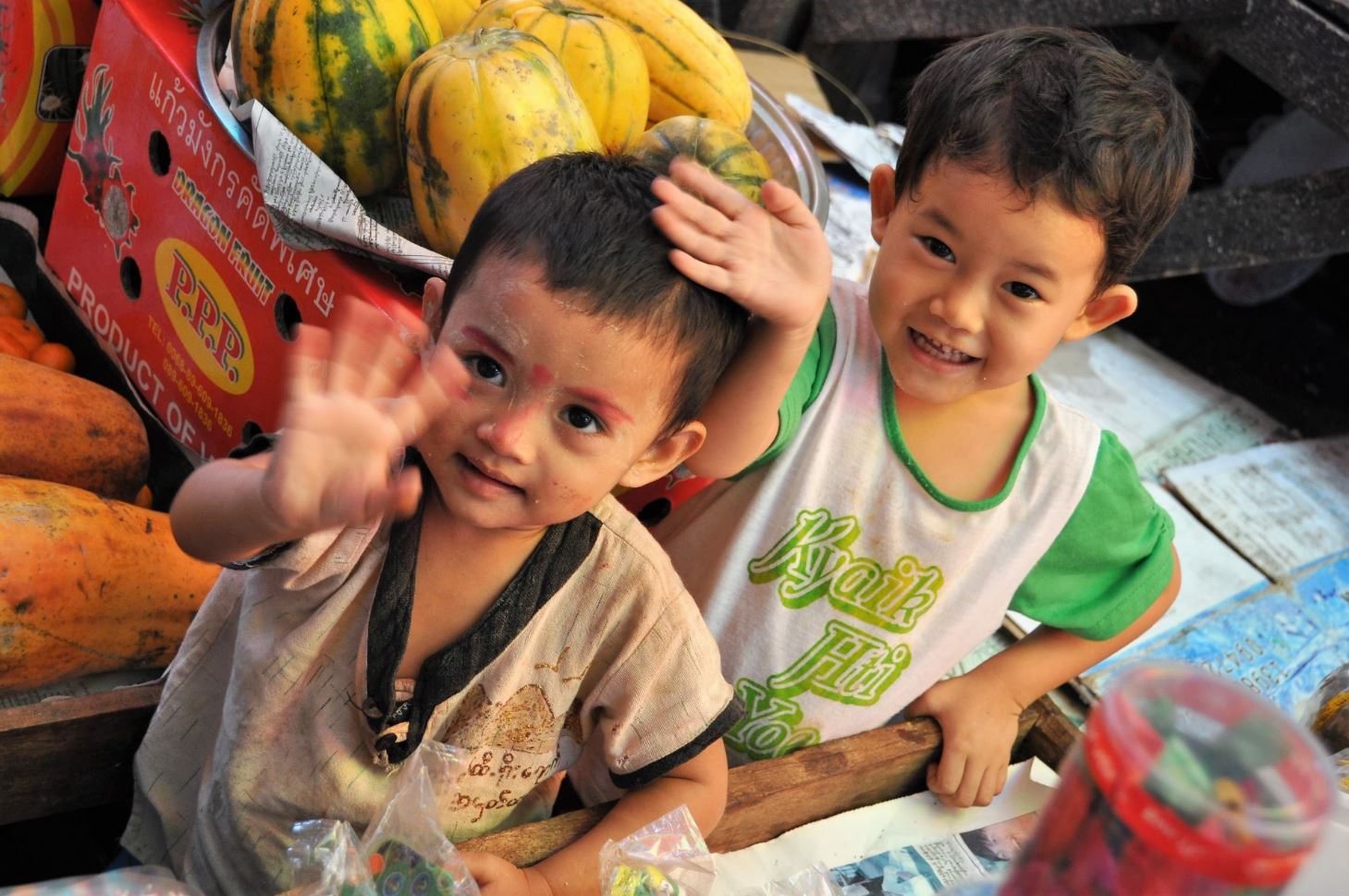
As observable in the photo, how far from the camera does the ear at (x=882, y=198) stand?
1.65 m

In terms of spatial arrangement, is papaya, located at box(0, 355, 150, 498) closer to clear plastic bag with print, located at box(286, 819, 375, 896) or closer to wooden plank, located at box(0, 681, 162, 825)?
wooden plank, located at box(0, 681, 162, 825)

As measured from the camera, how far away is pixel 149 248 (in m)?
2.09

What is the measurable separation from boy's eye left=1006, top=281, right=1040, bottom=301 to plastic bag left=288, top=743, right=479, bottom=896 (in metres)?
0.89

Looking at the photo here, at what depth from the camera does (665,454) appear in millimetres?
1272

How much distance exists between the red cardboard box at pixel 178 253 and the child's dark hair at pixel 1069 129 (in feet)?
2.63

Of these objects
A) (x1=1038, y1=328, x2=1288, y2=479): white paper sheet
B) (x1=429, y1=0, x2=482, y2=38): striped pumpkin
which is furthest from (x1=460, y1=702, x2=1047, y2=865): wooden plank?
(x1=1038, y1=328, x2=1288, y2=479): white paper sheet

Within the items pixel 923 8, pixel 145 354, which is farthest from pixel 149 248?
pixel 923 8

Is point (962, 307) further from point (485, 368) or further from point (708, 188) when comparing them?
point (485, 368)

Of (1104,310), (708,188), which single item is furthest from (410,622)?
(1104,310)

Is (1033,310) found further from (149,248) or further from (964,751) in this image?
(149,248)

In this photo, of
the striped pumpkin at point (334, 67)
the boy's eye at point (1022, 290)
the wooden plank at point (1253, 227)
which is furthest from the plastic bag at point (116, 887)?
the wooden plank at point (1253, 227)

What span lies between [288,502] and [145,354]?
1380mm

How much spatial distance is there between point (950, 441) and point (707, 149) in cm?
Answer: 69

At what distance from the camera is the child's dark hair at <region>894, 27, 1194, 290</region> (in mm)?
1399
